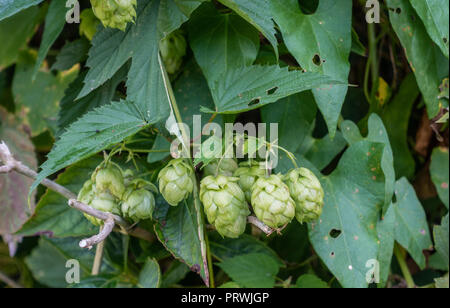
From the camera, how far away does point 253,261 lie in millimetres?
920

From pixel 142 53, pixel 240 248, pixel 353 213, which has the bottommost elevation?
pixel 240 248

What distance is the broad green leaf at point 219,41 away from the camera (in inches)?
30.8

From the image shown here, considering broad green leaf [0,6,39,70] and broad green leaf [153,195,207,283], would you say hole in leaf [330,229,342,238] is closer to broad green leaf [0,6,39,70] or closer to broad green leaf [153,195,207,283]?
broad green leaf [153,195,207,283]

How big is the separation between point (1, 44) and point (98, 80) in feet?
1.64

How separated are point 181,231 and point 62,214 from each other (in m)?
0.27

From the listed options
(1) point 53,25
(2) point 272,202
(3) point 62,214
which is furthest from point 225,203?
(1) point 53,25

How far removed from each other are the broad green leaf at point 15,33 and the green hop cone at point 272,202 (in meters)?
0.77

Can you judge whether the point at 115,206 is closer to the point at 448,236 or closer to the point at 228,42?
the point at 228,42

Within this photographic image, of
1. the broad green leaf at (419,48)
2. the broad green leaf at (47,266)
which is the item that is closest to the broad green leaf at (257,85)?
the broad green leaf at (419,48)

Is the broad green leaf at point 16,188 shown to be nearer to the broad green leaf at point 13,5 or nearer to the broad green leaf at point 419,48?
the broad green leaf at point 13,5

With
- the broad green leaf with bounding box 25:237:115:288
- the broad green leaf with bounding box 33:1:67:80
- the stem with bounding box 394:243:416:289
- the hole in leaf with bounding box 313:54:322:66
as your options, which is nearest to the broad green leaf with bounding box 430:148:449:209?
the stem with bounding box 394:243:416:289

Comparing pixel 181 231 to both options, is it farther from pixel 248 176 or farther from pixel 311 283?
pixel 311 283

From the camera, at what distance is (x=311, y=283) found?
89cm

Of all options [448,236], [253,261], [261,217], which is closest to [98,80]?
[261,217]
